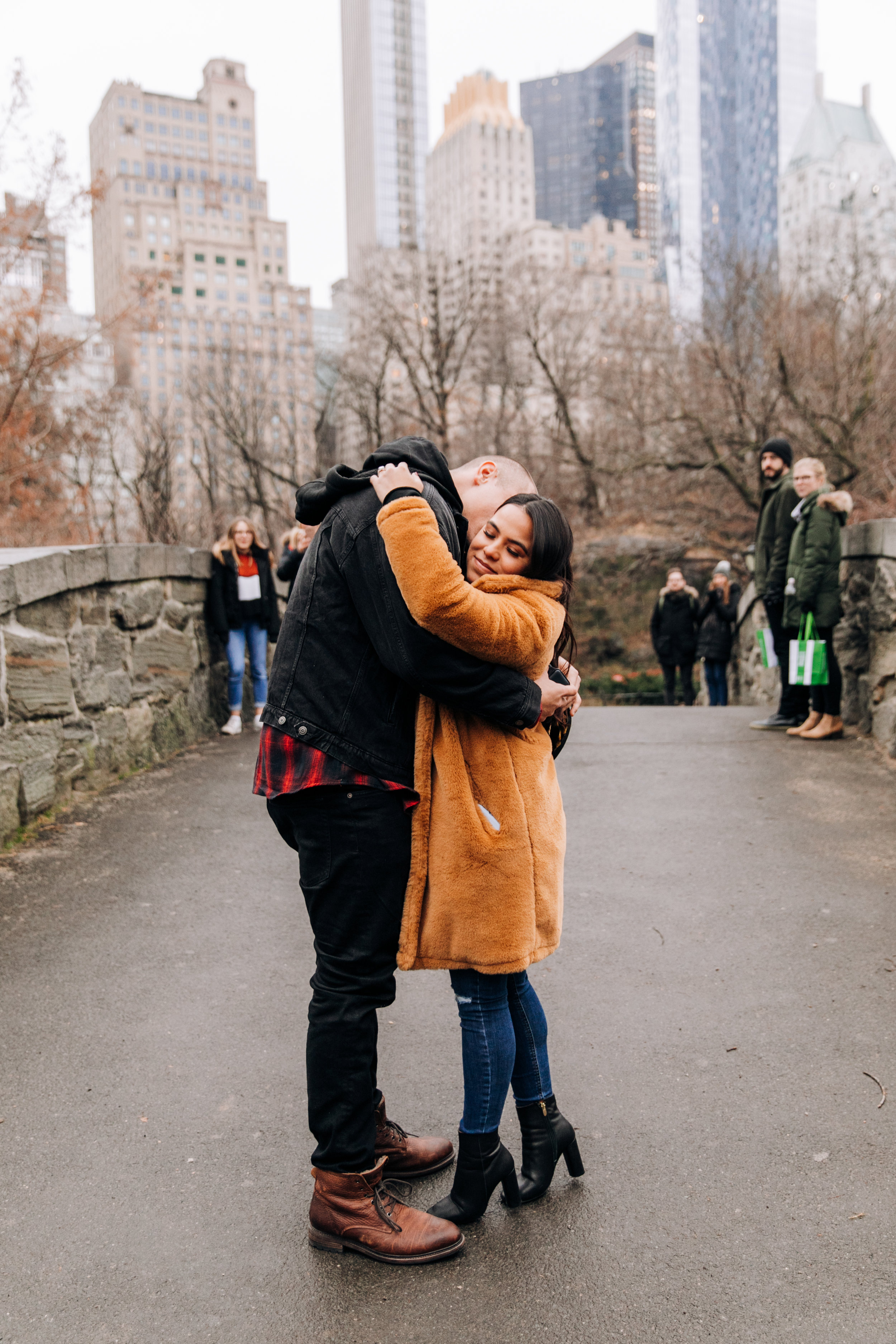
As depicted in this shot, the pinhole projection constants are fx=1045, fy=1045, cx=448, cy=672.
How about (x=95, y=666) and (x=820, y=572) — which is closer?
(x=95, y=666)

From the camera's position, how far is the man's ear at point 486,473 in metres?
2.48

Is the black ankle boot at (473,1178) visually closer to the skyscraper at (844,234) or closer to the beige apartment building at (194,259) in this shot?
the beige apartment building at (194,259)

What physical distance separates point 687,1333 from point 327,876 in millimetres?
1151

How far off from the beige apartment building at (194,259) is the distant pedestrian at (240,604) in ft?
23.5

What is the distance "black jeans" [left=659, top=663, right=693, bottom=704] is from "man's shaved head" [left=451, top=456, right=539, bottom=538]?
10.9 meters

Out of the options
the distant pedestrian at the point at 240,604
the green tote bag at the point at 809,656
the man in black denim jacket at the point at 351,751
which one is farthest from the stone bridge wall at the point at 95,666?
the green tote bag at the point at 809,656

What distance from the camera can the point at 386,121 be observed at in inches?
6570

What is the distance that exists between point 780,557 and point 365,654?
6588 mm

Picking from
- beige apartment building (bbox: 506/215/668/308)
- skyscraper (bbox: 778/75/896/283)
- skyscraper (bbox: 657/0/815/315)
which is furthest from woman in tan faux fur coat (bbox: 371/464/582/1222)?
skyscraper (bbox: 657/0/815/315)

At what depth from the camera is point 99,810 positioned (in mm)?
5949

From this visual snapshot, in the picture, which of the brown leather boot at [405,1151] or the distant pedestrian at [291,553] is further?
the distant pedestrian at [291,553]

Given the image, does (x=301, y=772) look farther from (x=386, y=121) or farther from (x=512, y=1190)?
(x=386, y=121)

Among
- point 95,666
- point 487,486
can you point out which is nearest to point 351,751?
point 487,486

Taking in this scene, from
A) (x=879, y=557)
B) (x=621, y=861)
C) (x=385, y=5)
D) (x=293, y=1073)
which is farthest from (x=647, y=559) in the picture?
(x=385, y=5)
